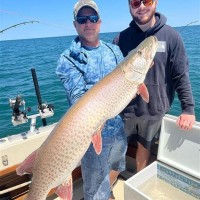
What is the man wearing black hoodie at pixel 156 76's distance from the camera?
3.03 m

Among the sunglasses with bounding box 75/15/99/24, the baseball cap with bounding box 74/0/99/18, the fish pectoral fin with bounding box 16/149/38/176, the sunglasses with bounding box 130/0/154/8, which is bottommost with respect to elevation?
the fish pectoral fin with bounding box 16/149/38/176

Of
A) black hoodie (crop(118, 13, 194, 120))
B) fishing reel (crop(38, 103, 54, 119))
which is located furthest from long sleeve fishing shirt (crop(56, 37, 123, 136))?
fishing reel (crop(38, 103, 54, 119))

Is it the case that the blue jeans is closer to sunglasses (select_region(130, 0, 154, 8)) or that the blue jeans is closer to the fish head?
the fish head

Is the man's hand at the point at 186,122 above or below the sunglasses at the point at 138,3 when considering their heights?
below

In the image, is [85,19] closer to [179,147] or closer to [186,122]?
[186,122]

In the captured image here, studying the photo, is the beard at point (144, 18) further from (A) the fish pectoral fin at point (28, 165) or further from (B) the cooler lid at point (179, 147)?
(A) the fish pectoral fin at point (28, 165)

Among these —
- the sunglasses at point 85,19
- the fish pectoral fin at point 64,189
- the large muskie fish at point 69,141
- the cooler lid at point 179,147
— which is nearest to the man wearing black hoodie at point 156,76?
the cooler lid at point 179,147

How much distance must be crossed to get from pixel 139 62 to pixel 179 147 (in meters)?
1.18

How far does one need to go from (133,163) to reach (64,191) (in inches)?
76.2

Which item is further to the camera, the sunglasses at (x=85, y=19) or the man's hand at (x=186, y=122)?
the man's hand at (x=186, y=122)

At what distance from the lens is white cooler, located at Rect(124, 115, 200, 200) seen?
2.97 metres

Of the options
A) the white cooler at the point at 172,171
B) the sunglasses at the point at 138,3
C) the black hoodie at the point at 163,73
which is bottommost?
the white cooler at the point at 172,171

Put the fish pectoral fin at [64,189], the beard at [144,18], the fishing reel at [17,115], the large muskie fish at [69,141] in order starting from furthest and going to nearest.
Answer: the fishing reel at [17,115], the beard at [144,18], the fish pectoral fin at [64,189], the large muskie fish at [69,141]

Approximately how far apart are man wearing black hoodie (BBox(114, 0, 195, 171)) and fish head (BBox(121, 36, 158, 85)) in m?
0.58
